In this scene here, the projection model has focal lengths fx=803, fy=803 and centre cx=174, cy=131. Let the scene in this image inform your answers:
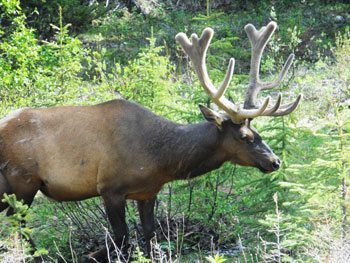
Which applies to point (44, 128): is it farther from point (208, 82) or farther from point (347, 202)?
point (347, 202)

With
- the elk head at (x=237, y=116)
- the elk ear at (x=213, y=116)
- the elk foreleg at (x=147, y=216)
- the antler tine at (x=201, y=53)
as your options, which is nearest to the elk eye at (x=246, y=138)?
the elk head at (x=237, y=116)

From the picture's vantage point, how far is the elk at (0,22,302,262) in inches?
303

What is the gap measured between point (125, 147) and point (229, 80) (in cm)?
124

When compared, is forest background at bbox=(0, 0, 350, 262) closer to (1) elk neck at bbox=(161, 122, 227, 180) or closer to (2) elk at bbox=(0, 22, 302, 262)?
(2) elk at bbox=(0, 22, 302, 262)

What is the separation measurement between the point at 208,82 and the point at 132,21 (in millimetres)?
13380

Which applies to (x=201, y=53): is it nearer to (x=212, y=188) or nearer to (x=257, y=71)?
(x=257, y=71)

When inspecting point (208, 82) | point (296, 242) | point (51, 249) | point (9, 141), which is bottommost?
point (51, 249)

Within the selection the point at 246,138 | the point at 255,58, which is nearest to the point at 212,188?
the point at 246,138

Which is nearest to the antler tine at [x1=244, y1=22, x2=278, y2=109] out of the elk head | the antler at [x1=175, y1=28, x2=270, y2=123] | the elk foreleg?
the elk head

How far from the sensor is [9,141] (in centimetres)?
807

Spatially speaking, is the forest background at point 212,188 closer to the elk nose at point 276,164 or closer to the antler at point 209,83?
the elk nose at point 276,164

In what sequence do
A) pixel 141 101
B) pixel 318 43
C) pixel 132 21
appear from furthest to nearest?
pixel 132 21 → pixel 318 43 → pixel 141 101

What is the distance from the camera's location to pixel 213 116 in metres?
7.64

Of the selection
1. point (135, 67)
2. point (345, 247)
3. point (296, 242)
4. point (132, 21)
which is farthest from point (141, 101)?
point (132, 21)
